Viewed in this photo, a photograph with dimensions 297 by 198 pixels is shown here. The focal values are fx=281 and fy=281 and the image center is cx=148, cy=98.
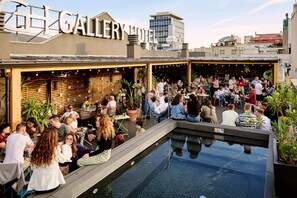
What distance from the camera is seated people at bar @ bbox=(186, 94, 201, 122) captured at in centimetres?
890

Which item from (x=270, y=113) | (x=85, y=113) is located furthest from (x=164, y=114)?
(x=270, y=113)

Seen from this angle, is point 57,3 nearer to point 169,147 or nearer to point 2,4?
point 2,4

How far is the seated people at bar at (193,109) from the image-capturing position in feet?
29.2

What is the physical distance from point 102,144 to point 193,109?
14.3ft

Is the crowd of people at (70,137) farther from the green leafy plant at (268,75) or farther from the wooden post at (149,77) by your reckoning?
the green leafy plant at (268,75)

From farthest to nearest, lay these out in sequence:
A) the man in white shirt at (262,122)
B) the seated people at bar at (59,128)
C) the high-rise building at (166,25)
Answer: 1. the high-rise building at (166,25)
2. the man in white shirt at (262,122)
3. the seated people at bar at (59,128)

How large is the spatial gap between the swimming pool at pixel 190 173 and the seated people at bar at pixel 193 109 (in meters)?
0.85

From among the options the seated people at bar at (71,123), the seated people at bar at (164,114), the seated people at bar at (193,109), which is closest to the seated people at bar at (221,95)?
the seated people at bar at (164,114)

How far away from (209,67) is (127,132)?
507 inches

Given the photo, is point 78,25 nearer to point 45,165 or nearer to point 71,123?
point 71,123

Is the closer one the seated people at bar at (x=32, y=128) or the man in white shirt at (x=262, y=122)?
the seated people at bar at (x=32, y=128)

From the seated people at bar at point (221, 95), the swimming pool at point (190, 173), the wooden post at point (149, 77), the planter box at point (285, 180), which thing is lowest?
the swimming pool at point (190, 173)

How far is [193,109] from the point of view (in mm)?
9055

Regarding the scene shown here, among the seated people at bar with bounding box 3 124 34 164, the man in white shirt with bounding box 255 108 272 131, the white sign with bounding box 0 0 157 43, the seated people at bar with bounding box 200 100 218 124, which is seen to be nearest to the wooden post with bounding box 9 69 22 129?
the seated people at bar with bounding box 3 124 34 164
